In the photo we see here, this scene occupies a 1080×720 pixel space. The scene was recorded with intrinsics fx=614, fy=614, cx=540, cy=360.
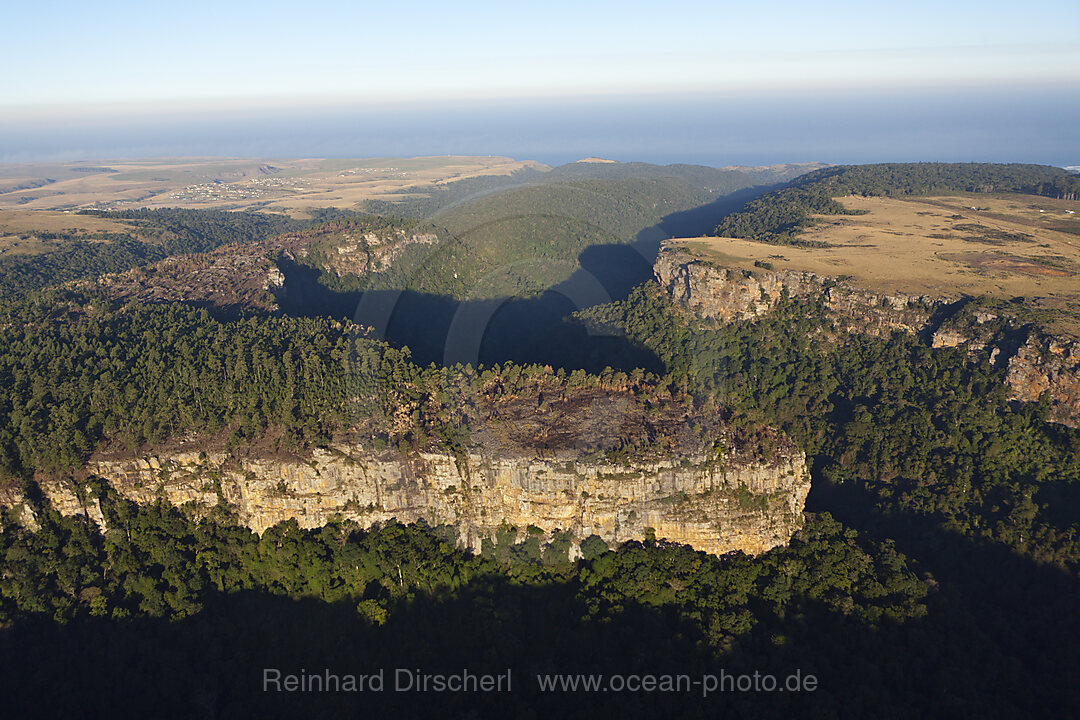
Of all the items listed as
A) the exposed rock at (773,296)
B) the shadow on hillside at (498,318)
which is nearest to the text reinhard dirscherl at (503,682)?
the shadow on hillside at (498,318)

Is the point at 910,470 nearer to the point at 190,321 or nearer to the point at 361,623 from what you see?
the point at 361,623

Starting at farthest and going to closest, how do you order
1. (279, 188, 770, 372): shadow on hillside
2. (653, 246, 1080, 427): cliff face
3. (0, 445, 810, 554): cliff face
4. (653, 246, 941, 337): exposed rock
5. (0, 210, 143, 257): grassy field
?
(0, 210, 143, 257): grassy field, (279, 188, 770, 372): shadow on hillside, (653, 246, 941, 337): exposed rock, (653, 246, 1080, 427): cliff face, (0, 445, 810, 554): cliff face

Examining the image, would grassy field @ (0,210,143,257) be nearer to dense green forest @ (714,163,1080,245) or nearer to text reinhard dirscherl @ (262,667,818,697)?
text reinhard dirscherl @ (262,667,818,697)

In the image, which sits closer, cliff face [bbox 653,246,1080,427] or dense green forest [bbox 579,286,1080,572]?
dense green forest [bbox 579,286,1080,572]

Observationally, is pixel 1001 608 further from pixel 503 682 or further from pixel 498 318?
pixel 498 318

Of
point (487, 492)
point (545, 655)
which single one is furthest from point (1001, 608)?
point (487, 492)

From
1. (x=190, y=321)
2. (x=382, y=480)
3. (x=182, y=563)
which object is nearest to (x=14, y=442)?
(x=182, y=563)

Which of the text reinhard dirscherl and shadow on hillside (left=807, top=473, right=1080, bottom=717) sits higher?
shadow on hillside (left=807, top=473, right=1080, bottom=717)

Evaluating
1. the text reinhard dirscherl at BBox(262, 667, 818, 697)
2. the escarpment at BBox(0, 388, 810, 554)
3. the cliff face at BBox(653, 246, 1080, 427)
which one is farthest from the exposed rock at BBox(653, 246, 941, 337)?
the text reinhard dirscherl at BBox(262, 667, 818, 697)
